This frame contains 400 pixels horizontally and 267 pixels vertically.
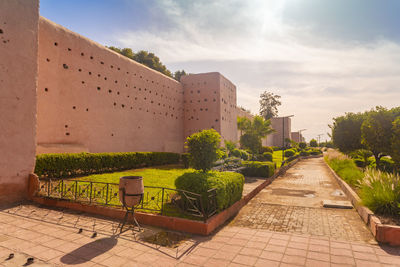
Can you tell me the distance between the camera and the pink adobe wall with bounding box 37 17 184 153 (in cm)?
1181

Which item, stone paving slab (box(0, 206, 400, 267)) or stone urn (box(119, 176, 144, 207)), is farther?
stone urn (box(119, 176, 144, 207))

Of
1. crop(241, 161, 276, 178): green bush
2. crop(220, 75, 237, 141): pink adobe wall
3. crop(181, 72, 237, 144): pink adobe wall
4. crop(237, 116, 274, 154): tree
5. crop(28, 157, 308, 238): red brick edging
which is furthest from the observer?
crop(220, 75, 237, 141): pink adobe wall

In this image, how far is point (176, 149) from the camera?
23094 millimetres

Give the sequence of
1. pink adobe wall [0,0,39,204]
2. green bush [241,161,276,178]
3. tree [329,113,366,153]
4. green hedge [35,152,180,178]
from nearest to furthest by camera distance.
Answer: pink adobe wall [0,0,39,204], green hedge [35,152,180,178], green bush [241,161,276,178], tree [329,113,366,153]

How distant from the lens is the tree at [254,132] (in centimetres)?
2133

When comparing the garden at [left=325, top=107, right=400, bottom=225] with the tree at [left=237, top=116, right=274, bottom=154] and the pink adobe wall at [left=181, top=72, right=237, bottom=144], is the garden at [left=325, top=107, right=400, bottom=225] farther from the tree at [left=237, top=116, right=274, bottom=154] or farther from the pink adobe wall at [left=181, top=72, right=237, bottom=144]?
the pink adobe wall at [left=181, top=72, right=237, bottom=144]

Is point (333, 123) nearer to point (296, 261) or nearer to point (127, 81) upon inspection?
point (127, 81)

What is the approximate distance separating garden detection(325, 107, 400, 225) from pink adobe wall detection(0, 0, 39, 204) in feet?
33.7

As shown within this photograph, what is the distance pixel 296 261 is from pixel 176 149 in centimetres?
1948

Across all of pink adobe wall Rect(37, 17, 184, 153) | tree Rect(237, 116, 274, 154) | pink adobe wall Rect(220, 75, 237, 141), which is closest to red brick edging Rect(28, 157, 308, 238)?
pink adobe wall Rect(37, 17, 184, 153)

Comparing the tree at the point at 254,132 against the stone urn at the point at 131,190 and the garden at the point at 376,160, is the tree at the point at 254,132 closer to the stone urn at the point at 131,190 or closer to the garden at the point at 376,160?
the garden at the point at 376,160

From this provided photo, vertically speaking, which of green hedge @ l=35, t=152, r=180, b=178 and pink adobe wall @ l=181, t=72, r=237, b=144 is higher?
pink adobe wall @ l=181, t=72, r=237, b=144

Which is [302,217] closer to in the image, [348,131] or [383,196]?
[383,196]

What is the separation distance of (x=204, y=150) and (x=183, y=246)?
3169 millimetres
